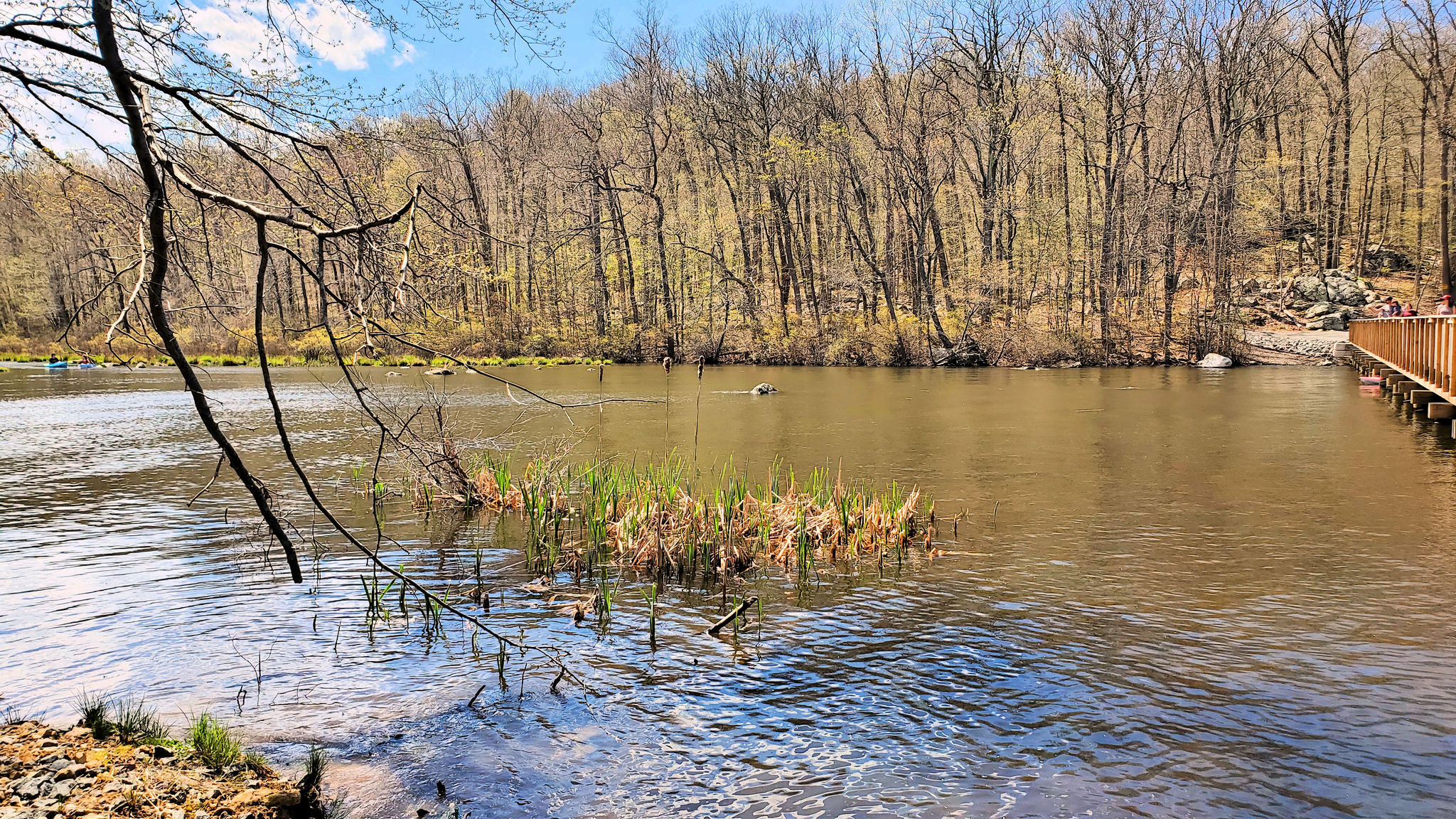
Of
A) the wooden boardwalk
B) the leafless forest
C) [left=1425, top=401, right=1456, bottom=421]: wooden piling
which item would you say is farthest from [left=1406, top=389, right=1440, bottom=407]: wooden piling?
the leafless forest

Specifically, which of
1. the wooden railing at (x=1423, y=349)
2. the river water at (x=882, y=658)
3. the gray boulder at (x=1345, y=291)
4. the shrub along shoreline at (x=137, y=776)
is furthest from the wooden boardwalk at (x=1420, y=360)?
the shrub along shoreline at (x=137, y=776)

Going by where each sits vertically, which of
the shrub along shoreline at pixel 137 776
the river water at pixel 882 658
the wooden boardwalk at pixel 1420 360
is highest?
the wooden boardwalk at pixel 1420 360

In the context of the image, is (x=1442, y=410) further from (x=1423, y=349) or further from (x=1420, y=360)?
(x=1420, y=360)

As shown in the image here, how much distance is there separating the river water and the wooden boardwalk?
411 cm

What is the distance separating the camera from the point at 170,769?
11.9 feet

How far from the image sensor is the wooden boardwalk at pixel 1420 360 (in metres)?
15.6

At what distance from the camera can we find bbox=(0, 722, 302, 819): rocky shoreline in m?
3.20

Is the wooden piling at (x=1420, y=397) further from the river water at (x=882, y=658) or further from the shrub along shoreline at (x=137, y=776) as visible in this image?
the shrub along shoreline at (x=137, y=776)

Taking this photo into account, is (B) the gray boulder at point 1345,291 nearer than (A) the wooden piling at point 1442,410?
No

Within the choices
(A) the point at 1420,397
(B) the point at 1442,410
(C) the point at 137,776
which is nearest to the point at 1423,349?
(A) the point at 1420,397

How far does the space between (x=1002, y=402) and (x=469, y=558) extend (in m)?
17.5

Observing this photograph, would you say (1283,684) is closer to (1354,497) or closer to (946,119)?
(1354,497)

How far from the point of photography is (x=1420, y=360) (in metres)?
18.3

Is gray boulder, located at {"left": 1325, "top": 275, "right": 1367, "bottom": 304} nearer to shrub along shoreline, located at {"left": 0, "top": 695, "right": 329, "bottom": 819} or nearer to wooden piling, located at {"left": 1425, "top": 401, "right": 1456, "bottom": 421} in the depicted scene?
wooden piling, located at {"left": 1425, "top": 401, "right": 1456, "bottom": 421}
